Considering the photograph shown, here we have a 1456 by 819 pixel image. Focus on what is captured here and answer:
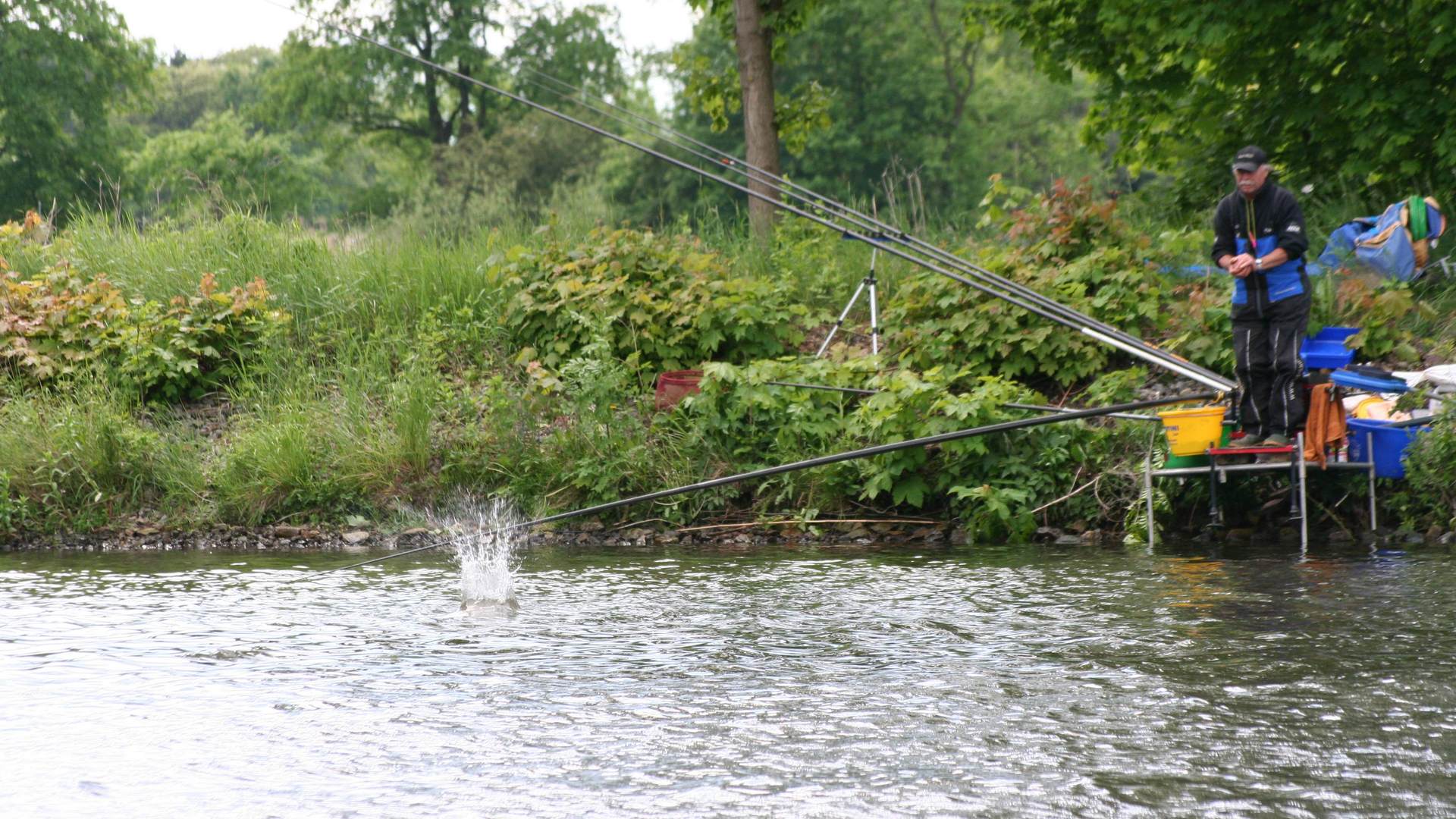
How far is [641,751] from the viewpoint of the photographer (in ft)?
13.1

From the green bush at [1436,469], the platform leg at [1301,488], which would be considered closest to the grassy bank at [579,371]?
the green bush at [1436,469]

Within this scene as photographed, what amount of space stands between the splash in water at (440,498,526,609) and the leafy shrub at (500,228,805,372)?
1.64 metres

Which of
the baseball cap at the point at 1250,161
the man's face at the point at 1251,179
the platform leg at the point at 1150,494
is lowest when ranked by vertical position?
the platform leg at the point at 1150,494

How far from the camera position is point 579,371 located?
1042cm

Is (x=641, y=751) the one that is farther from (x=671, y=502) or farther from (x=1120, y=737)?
(x=671, y=502)

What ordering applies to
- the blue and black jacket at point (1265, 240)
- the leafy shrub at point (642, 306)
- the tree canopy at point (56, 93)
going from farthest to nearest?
1. the tree canopy at point (56, 93)
2. the leafy shrub at point (642, 306)
3. the blue and black jacket at point (1265, 240)

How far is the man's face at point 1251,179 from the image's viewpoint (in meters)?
8.43

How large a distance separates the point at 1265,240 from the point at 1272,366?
28.9 inches

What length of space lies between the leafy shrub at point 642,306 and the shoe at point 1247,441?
4.10 m

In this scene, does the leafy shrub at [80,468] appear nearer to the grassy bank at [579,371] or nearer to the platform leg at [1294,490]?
the grassy bank at [579,371]

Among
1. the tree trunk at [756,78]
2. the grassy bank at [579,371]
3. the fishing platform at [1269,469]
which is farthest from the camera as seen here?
the tree trunk at [756,78]

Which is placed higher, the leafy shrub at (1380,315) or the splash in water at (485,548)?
the leafy shrub at (1380,315)

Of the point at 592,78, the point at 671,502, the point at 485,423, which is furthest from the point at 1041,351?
the point at 592,78

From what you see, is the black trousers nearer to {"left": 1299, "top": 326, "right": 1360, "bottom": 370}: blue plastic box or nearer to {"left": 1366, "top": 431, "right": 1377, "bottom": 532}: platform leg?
A: {"left": 1299, "top": 326, "right": 1360, "bottom": 370}: blue plastic box
